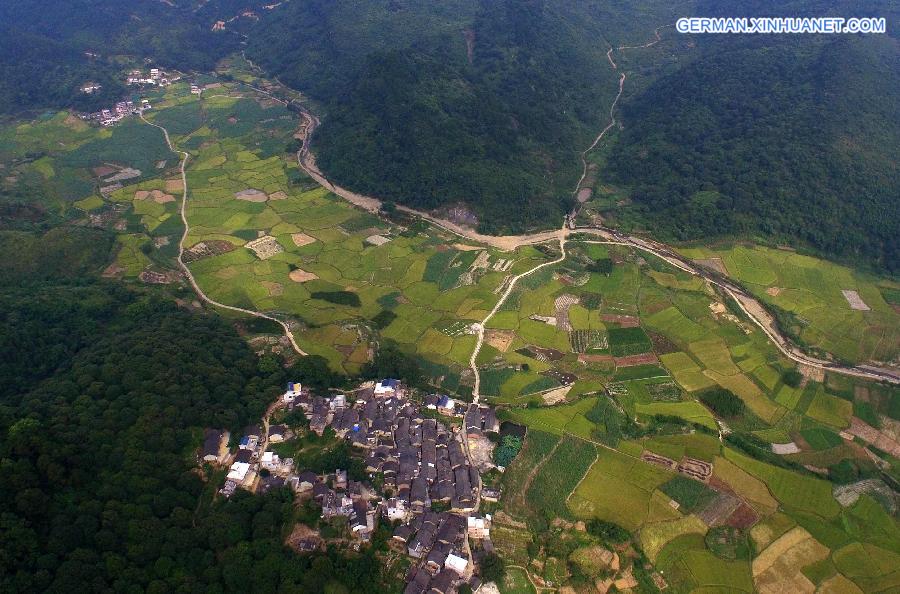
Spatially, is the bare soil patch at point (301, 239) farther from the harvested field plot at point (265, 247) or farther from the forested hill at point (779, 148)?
the forested hill at point (779, 148)

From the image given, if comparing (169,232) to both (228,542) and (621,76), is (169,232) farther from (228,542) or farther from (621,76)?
(621,76)

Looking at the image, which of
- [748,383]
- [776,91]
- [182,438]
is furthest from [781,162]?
[182,438]

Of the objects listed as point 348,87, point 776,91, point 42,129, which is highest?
point 776,91

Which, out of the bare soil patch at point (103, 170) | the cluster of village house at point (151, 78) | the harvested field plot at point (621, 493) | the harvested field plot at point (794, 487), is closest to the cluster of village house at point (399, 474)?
the harvested field plot at point (621, 493)

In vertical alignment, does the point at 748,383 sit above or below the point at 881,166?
below

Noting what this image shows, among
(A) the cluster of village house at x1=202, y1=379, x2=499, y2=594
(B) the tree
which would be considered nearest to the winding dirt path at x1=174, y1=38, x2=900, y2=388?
(A) the cluster of village house at x1=202, y1=379, x2=499, y2=594
